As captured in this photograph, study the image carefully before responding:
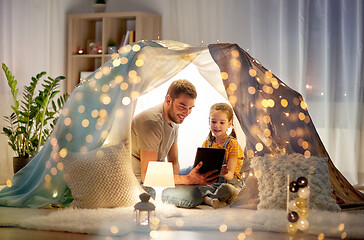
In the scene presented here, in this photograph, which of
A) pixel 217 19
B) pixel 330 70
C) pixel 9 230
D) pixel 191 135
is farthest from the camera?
pixel 217 19

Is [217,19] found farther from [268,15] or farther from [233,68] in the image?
[233,68]

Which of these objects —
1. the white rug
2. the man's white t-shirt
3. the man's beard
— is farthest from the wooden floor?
the man's beard

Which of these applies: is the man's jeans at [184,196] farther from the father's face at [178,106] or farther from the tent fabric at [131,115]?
the father's face at [178,106]

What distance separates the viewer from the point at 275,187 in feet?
11.1

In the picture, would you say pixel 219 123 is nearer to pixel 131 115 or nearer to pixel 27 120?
pixel 131 115

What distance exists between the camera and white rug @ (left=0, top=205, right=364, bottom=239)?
288 cm

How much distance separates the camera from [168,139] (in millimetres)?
3766

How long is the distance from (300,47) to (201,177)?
88.5 inches

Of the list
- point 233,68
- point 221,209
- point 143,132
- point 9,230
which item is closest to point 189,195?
point 221,209

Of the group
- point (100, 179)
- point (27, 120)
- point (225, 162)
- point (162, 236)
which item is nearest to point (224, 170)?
point (225, 162)

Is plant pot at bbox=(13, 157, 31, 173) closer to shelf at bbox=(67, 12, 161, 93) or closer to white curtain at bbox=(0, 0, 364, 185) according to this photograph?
white curtain at bbox=(0, 0, 364, 185)

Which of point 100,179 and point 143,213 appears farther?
point 100,179

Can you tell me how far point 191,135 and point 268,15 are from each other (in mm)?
1487

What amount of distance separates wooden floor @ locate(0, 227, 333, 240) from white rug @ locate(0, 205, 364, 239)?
58 millimetres
